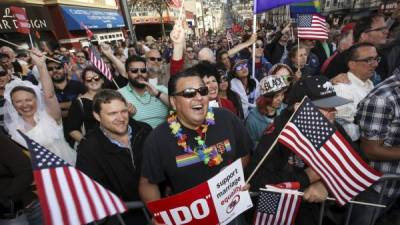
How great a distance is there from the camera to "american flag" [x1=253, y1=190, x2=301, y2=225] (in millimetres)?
2408

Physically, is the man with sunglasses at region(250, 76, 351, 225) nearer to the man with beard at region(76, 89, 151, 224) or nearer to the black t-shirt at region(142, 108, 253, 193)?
the black t-shirt at region(142, 108, 253, 193)

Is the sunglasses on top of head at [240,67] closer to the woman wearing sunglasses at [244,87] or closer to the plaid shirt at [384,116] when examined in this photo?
the woman wearing sunglasses at [244,87]

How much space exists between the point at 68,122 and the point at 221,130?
2.24 metres

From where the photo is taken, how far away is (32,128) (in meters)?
3.42

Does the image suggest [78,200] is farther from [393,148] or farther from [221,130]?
[393,148]

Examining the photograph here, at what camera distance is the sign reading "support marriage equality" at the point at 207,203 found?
1987 mm

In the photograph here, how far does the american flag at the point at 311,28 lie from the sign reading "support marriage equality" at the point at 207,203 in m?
4.59

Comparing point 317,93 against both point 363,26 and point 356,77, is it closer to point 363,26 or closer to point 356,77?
point 356,77

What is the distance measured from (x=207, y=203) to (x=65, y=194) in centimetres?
100

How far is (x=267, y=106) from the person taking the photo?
3549 millimetres

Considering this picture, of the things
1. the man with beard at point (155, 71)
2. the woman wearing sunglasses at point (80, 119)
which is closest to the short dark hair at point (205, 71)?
the man with beard at point (155, 71)

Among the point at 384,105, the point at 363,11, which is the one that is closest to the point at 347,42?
the point at 384,105

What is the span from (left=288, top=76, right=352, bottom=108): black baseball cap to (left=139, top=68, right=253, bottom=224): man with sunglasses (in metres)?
0.68

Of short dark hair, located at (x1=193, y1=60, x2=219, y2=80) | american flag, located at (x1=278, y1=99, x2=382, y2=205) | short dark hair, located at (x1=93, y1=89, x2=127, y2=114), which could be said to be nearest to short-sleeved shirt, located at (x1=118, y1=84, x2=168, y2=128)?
short dark hair, located at (x1=193, y1=60, x2=219, y2=80)
